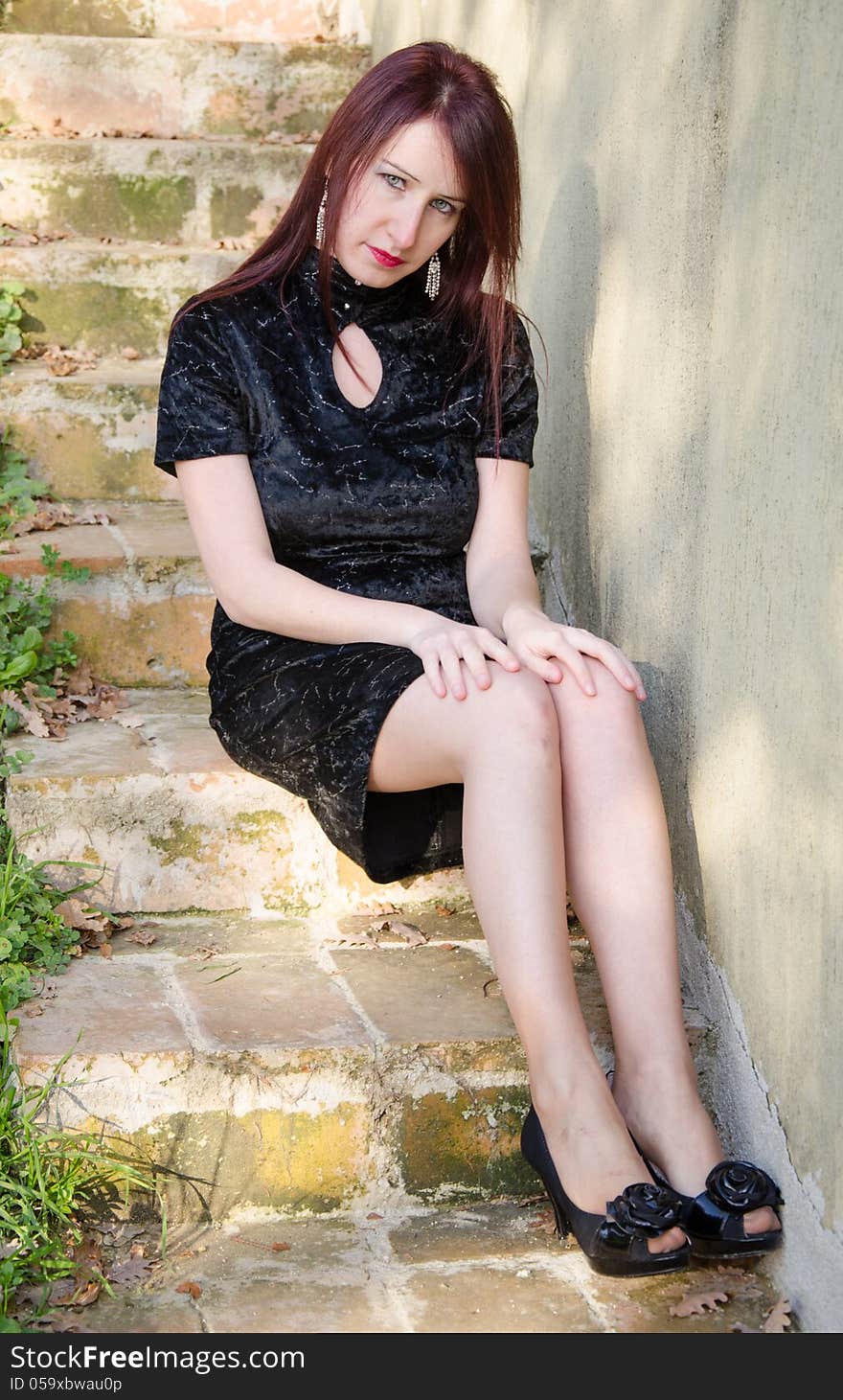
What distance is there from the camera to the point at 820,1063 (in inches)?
85.7

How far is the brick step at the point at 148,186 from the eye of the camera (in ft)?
14.6

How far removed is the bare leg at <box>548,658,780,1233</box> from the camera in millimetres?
2369

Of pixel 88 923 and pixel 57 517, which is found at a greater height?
pixel 57 517

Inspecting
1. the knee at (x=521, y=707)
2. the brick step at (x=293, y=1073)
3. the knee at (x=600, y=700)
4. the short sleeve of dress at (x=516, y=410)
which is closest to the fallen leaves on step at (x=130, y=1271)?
the brick step at (x=293, y=1073)

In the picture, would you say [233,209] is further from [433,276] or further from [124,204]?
[433,276]

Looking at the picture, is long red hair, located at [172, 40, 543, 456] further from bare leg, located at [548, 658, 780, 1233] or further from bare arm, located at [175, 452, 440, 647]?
bare leg, located at [548, 658, 780, 1233]

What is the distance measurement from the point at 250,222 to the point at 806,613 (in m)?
3.05

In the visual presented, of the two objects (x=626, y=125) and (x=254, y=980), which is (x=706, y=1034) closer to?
(x=254, y=980)

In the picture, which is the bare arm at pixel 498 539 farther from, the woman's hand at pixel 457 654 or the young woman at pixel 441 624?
the woman's hand at pixel 457 654

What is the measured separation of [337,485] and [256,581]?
0.28 m

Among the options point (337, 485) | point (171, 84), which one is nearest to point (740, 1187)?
point (337, 485)

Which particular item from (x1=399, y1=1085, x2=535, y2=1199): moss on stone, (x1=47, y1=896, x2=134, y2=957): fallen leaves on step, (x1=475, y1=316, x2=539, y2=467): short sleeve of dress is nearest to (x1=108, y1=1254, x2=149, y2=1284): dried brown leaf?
(x1=399, y1=1085, x2=535, y2=1199): moss on stone

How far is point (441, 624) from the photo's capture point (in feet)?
8.59

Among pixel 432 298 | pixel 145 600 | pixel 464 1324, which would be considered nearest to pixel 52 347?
pixel 145 600
